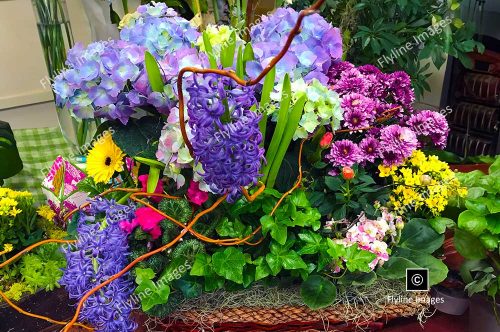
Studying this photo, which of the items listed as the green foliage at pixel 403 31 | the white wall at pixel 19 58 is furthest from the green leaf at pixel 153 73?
the white wall at pixel 19 58

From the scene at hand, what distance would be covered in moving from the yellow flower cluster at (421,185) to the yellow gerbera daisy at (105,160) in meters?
0.43

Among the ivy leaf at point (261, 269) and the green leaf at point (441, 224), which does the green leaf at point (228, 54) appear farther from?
the green leaf at point (441, 224)

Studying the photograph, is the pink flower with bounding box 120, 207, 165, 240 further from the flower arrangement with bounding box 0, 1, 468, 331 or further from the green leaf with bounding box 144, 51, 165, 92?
the green leaf with bounding box 144, 51, 165, 92

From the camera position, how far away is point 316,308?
614 millimetres

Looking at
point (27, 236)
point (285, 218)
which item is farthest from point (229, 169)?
point (27, 236)

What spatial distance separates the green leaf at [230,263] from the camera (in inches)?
23.2

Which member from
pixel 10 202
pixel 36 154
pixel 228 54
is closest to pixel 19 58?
pixel 36 154

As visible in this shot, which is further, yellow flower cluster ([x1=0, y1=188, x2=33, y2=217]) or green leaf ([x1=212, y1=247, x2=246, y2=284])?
yellow flower cluster ([x1=0, y1=188, x2=33, y2=217])

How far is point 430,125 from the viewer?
738 mm

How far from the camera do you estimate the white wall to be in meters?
1.90

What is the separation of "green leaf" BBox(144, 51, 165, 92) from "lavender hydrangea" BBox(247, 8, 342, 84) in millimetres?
156

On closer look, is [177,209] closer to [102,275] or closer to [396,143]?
[102,275]

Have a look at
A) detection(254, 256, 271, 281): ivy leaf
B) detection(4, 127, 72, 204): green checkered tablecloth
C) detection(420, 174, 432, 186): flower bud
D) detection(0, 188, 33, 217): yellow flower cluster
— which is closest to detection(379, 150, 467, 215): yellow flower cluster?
detection(420, 174, 432, 186): flower bud

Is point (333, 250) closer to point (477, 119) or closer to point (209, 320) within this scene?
point (209, 320)
